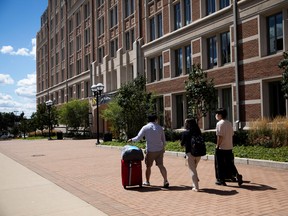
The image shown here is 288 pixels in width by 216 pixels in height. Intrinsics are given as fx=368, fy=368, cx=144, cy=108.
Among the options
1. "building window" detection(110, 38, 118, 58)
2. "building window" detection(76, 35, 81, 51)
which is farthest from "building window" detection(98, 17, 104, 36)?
"building window" detection(76, 35, 81, 51)

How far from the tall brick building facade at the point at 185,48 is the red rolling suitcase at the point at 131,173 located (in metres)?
11.9

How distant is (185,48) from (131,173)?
1857 centimetres

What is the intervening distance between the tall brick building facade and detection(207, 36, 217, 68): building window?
0.06 meters

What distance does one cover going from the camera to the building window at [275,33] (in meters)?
18.7

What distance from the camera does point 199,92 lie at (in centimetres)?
2039

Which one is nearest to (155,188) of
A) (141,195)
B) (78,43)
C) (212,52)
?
(141,195)

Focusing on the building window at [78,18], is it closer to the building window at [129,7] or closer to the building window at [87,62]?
the building window at [87,62]

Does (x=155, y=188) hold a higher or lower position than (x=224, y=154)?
lower

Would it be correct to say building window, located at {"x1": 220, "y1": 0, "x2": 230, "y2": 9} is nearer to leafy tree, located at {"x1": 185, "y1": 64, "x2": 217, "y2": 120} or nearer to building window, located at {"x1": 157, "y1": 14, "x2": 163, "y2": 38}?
leafy tree, located at {"x1": 185, "y1": 64, "x2": 217, "y2": 120}

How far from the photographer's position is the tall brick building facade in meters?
19.2

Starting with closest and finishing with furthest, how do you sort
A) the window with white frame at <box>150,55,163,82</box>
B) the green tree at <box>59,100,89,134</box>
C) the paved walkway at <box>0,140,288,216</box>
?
the paved walkway at <box>0,140,288,216</box>
the window with white frame at <box>150,55,163,82</box>
the green tree at <box>59,100,89,134</box>

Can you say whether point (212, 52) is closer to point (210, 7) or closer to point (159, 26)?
point (210, 7)

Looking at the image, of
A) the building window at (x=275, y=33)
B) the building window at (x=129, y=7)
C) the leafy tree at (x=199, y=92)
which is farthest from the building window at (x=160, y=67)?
the building window at (x=275, y=33)

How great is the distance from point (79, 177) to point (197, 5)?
55.0ft
